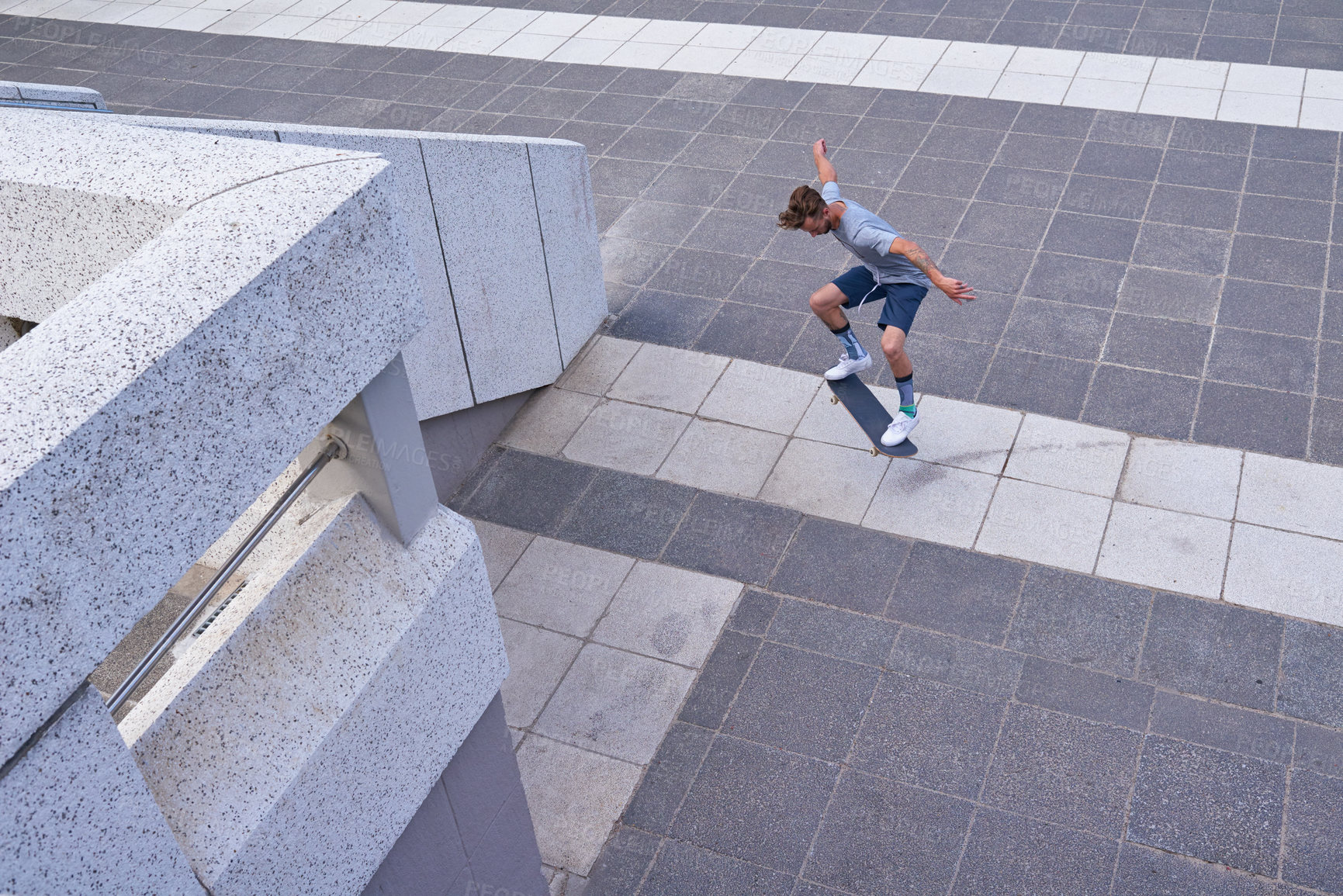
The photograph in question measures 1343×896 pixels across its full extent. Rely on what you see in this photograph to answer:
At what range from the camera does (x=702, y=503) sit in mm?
6383

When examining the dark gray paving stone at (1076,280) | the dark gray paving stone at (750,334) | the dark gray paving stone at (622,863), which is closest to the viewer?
the dark gray paving stone at (622,863)

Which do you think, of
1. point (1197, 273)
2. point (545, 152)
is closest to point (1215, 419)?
point (1197, 273)

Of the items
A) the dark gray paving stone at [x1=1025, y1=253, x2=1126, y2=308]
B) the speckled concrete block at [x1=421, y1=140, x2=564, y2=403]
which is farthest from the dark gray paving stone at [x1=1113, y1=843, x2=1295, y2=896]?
the speckled concrete block at [x1=421, y1=140, x2=564, y2=403]

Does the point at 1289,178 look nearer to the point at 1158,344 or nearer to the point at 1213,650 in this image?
the point at 1158,344

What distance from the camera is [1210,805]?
184 inches

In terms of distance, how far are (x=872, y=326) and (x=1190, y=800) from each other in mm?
3783

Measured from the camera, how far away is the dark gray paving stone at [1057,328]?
7.14m

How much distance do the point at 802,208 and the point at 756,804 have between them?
318cm

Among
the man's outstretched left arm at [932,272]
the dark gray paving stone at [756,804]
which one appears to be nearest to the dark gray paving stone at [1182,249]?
the man's outstretched left arm at [932,272]

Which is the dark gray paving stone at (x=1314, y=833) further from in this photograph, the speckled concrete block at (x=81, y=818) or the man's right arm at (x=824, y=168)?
the speckled concrete block at (x=81, y=818)

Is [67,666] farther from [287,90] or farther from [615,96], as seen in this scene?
[287,90]

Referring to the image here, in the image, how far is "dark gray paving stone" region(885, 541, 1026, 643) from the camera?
555 centimetres

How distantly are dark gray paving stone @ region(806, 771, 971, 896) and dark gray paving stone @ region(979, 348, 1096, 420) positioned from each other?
2847 mm

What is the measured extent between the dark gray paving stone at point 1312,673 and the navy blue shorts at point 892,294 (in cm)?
251
